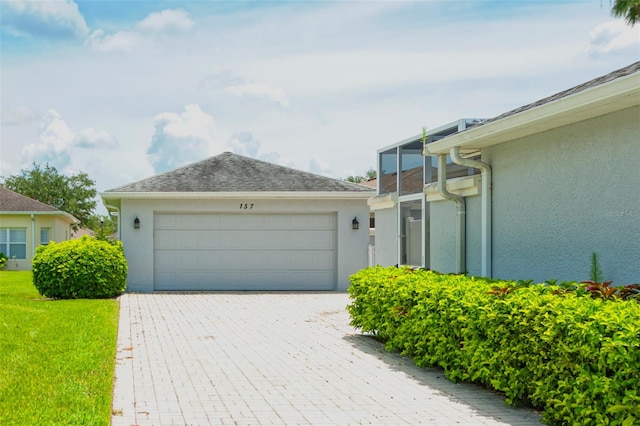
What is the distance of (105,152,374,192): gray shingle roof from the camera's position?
19766 mm

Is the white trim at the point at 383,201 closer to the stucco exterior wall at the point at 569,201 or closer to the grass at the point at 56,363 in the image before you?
the grass at the point at 56,363

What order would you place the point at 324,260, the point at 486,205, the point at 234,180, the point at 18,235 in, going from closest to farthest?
the point at 486,205 → the point at 324,260 → the point at 234,180 → the point at 18,235

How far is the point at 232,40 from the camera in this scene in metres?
14.7

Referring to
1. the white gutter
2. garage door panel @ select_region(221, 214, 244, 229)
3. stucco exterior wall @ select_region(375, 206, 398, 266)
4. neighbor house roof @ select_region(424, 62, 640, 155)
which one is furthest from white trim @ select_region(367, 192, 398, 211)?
neighbor house roof @ select_region(424, 62, 640, 155)

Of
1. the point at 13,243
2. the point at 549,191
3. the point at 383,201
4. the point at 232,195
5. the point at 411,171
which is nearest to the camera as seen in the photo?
the point at 549,191

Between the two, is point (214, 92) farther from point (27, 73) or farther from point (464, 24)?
point (464, 24)

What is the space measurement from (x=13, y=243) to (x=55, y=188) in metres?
23.2

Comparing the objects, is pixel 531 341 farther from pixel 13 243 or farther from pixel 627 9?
pixel 13 243

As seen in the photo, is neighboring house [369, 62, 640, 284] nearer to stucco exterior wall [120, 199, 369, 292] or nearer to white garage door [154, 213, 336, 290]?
stucco exterior wall [120, 199, 369, 292]

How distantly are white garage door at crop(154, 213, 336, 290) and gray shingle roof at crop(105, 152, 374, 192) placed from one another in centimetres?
75

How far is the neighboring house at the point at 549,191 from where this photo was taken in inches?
293

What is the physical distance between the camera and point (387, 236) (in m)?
18.6

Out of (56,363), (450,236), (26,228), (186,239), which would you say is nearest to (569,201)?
(450,236)

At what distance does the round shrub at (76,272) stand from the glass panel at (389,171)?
7.10 m
